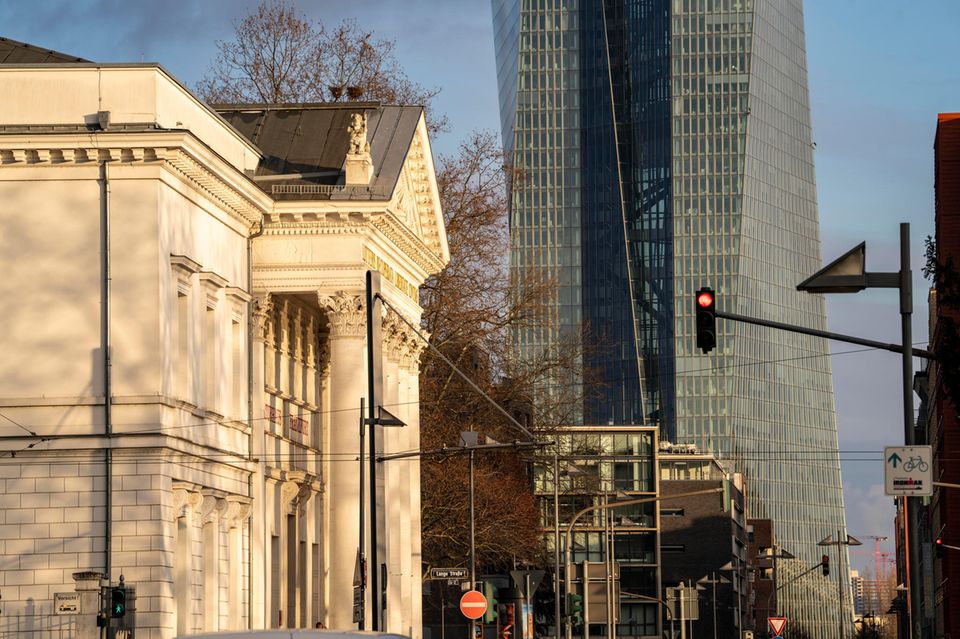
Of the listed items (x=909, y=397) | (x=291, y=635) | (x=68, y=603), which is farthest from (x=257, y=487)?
(x=291, y=635)

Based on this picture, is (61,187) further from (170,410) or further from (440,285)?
(440,285)

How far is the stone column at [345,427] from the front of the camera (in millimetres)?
49625

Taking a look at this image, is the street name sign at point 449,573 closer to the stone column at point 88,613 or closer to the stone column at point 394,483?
the stone column at point 394,483

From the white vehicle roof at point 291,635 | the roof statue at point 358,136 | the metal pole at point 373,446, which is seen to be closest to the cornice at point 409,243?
the roof statue at point 358,136

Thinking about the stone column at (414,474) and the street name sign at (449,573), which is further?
the stone column at (414,474)

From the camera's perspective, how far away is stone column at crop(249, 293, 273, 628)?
47.1 meters

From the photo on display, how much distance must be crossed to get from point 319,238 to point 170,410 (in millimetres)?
10477

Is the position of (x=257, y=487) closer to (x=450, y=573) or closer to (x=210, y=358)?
(x=210, y=358)

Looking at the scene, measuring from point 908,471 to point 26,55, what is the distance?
2668cm

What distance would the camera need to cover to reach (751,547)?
191750mm

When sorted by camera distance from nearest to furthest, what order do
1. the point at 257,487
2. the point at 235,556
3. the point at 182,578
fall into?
the point at 182,578 → the point at 235,556 → the point at 257,487

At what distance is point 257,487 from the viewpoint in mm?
47781

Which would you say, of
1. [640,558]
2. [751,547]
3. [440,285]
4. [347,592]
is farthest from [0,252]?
[751,547]

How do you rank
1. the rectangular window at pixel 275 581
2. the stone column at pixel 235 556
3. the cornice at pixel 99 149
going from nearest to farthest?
the cornice at pixel 99 149
the stone column at pixel 235 556
the rectangular window at pixel 275 581
